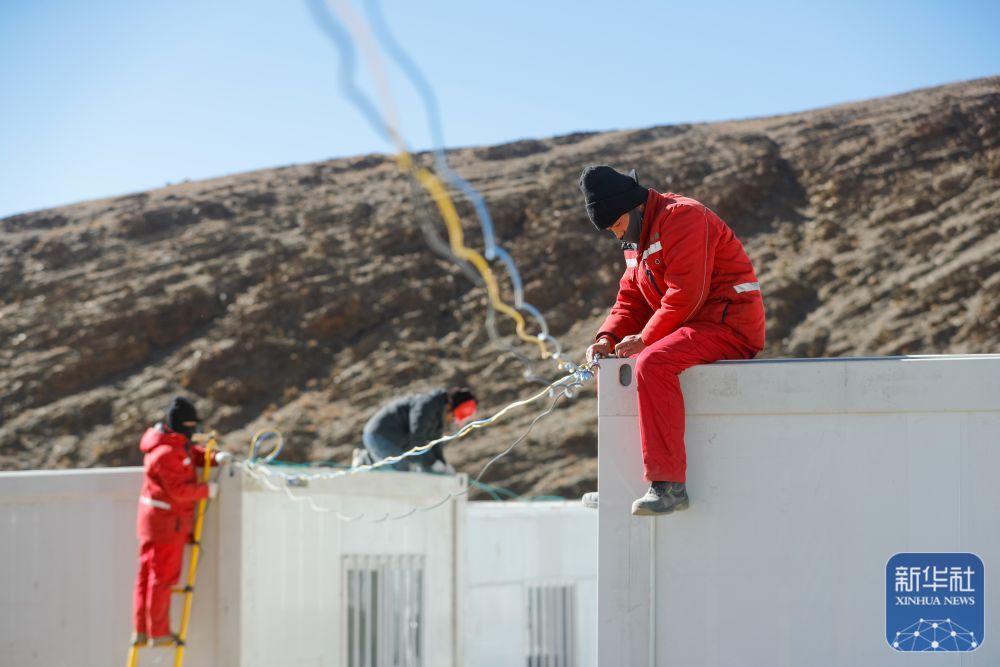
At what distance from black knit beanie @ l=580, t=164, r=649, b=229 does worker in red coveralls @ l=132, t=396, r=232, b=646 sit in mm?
3813

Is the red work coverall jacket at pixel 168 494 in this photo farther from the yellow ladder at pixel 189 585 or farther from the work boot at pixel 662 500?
the work boot at pixel 662 500

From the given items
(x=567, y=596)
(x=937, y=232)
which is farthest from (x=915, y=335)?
(x=567, y=596)

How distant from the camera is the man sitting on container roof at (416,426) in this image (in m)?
10.7

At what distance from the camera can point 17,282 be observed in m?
35.8

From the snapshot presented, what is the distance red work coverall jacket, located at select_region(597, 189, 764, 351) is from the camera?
5.11 metres

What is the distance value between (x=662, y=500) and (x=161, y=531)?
4.21m

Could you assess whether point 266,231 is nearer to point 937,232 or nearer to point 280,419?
point 280,419

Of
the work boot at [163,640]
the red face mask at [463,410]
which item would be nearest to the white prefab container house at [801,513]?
the work boot at [163,640]

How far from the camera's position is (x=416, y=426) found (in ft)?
35.2

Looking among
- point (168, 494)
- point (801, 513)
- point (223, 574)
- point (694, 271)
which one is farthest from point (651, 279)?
point (223, 574)

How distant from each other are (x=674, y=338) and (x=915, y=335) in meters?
23.4

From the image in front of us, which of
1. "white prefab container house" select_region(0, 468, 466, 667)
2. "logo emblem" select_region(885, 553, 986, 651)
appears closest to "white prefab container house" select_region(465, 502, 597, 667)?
"white prefab container house" select_region(0, 468, 466, 667)

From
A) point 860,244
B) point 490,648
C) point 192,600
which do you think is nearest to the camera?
point 192,600

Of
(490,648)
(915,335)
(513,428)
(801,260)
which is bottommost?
(490,648)
